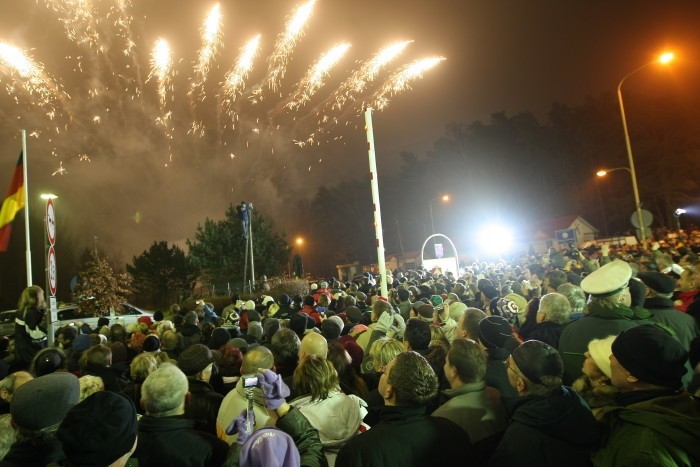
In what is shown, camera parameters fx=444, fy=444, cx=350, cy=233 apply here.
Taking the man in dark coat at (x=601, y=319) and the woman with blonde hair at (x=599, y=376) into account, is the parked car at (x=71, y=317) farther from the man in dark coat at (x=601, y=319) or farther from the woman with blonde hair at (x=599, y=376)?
the woman with blonde hair at (x=599, y=376)

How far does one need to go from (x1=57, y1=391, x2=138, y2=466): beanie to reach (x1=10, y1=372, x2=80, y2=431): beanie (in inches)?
19.9

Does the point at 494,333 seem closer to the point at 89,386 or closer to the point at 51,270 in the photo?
the point at 89,386

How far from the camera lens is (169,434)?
9.50 ft

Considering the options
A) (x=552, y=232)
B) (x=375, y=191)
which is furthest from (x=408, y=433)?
(x=552, y=232)

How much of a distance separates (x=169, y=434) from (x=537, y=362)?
240 centimetres

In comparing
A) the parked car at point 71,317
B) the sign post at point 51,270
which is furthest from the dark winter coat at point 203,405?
the parked car at point 71,317

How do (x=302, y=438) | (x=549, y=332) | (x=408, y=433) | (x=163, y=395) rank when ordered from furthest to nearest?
(x=549, y=332), (x=163, y=395), (x=302, y=438), (x=408, y=433)

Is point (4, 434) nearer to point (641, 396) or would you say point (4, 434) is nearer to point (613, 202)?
point (641, 396)

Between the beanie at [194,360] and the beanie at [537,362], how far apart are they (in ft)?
9.32

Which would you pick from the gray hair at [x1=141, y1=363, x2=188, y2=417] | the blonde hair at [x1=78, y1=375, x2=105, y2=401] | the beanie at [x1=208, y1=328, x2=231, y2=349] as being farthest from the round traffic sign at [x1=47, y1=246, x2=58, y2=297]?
the gray hair at [x1=141, y1=363, x2=188, y2=417]

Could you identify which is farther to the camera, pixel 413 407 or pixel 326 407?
pixel 326 407

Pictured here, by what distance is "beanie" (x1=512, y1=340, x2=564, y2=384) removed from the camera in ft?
8.89

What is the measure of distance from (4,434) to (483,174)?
59723mm

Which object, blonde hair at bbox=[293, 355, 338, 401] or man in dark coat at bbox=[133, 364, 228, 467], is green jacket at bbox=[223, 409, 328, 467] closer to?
blonde hair at bbox=[293, 355, 338, 401]
